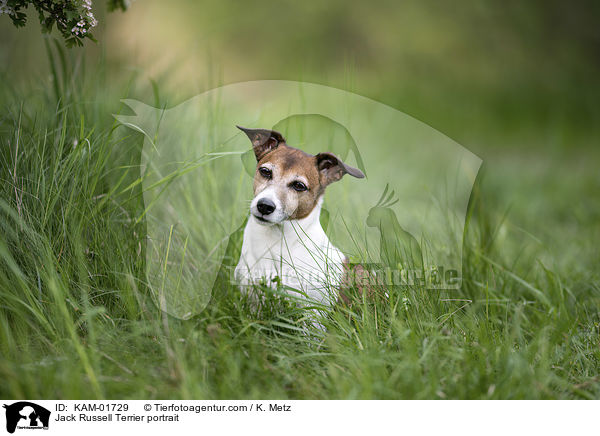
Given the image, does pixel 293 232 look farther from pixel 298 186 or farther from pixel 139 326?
pixel 139 326

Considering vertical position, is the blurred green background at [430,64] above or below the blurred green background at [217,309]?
above

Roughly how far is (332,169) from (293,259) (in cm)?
44

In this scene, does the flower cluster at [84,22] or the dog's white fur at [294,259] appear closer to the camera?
the flower cluster at [84,22]

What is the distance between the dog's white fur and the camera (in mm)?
2268

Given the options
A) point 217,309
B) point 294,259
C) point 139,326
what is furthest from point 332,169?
point 139,326

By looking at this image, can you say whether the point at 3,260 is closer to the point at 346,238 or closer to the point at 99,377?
the point at 99,377

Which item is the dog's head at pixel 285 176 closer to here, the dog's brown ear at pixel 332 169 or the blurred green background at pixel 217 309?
the dog's brown ear at pixel 332 169

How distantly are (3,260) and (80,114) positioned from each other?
85 cm

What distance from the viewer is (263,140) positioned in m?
2.26
